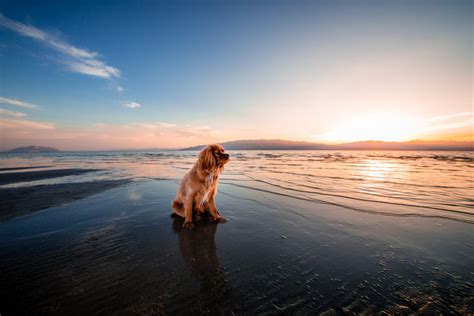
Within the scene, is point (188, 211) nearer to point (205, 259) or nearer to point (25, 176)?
point (205, 259)

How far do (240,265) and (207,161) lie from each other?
2.49m

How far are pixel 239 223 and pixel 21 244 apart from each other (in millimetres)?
4277

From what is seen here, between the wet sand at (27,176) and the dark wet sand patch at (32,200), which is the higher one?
the wet sand at (27,176)

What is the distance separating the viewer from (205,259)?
116 inches

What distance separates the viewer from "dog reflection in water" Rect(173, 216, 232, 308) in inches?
85.3

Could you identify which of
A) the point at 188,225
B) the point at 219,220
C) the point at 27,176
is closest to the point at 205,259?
the point at 188,225

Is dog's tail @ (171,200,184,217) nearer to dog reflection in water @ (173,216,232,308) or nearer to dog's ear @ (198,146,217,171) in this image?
dog reflection in water @ (173,216,232,308)

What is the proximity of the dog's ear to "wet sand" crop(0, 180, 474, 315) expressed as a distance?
142 cm

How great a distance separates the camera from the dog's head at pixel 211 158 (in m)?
4.51

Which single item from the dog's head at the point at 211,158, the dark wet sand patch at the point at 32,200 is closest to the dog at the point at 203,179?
the dog's head at the point at 211,158

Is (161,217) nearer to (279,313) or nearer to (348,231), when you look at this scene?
(279,313)

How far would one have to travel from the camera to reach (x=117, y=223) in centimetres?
445

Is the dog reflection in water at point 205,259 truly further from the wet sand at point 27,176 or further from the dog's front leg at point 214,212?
the wet sand at point 27,176

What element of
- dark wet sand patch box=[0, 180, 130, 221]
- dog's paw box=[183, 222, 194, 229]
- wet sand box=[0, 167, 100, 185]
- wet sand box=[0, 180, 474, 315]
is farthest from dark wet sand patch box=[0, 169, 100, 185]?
dog's paw box=[183, 222, 194, 229]
